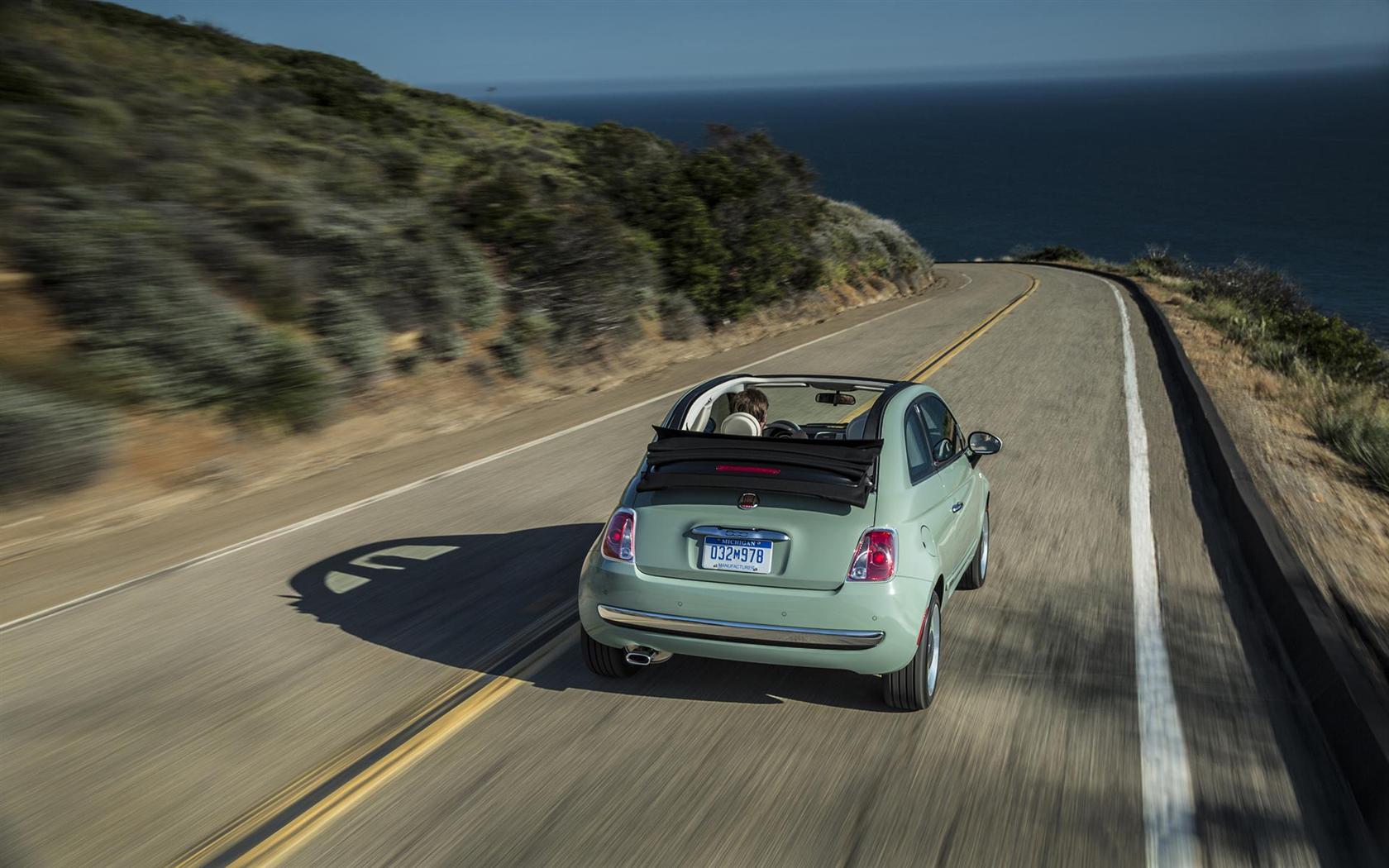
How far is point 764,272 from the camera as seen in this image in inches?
915

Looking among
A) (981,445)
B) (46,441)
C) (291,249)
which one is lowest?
(46,441)

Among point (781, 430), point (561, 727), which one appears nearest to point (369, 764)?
point (561, 727)

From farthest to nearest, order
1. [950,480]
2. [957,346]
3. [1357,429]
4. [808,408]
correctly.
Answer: [957,346] → [808,408] → [1357,429] → [950,480]

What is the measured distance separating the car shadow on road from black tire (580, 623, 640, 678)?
9 cm

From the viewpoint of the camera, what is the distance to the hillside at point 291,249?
389 inches

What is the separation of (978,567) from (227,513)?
6223mm

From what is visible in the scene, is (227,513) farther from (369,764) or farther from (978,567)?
(978,567)

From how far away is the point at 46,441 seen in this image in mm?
8734

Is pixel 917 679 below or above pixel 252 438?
above

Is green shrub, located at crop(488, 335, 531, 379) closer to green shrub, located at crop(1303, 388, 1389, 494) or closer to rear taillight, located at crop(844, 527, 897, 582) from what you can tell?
green shrub, located at crop(1303, 388, 1389, 494)

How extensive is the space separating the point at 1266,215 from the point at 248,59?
109 metres

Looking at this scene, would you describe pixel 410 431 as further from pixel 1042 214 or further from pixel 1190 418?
pixel 1042 214

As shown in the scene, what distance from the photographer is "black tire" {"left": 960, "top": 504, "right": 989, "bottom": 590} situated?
23.2 ft

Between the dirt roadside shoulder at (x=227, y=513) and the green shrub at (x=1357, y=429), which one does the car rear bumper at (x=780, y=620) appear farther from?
the green shrub at (x=1357, y=429)
